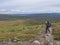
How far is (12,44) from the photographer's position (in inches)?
1854

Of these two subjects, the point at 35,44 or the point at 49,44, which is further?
the point at 35,44

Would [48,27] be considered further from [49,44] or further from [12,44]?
[49,44]

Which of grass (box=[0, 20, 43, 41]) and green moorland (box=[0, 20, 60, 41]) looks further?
grass (box=[0, 20, 43, 41])

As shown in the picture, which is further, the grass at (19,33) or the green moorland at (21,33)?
the grass at (19,33)

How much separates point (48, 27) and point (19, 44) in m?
7.63

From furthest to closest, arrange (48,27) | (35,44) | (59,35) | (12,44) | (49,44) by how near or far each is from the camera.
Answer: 1. (59,35)
2. (12,44)
3. (48,27)
4. (35,44)
5. (49,44)

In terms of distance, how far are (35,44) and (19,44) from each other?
9.69 meters

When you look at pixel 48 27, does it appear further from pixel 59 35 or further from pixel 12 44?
pixel 59 35

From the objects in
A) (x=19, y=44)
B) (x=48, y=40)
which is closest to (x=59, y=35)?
(x=19, y=44)

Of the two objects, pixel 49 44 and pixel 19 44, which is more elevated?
pixel 49 44

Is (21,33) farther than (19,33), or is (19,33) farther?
(19,33)

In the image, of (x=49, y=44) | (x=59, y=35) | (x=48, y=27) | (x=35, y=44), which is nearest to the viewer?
(x=49, y=44)

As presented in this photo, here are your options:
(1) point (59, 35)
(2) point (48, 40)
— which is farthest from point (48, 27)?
(1) point (59, 35)

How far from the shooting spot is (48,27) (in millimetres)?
43875
